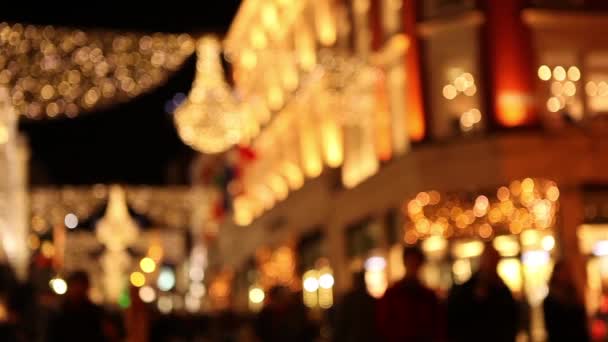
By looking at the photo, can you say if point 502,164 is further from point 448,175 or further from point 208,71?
point 208,71

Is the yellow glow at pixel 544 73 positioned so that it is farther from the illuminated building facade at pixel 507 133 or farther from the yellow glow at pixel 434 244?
the yellow glow at pixel 434 244

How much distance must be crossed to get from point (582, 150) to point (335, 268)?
11.9 meters

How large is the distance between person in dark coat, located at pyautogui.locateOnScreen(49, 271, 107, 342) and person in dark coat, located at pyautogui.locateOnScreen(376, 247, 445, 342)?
2.60 m

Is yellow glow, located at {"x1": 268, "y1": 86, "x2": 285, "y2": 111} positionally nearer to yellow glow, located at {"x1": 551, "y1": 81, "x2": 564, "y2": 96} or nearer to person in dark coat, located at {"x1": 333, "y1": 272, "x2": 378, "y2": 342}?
yellow glow, located at {"x1": 551, "y1": 81, "x2": 564, "y2": 96}

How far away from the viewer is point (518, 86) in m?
31.1

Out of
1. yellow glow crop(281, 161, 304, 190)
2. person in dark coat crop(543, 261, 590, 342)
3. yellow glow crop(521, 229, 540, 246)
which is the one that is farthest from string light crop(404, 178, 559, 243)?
person in dark coat crop(543, 261, 590, 342)

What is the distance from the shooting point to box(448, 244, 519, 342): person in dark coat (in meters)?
13.4

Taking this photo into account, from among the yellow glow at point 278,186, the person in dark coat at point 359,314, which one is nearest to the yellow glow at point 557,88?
the yellow glow at point 278,186

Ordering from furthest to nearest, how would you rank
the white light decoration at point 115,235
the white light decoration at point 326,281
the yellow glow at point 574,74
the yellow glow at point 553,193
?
the white light decoration at point 115,235, the white light decoration at point 326,281, the yellow glow at point 574,74, the yellow glow at point 553,193

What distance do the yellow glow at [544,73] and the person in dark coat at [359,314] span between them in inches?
745

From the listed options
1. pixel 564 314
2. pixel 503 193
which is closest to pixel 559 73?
pixel 503 193

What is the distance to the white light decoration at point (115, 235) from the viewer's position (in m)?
53.0

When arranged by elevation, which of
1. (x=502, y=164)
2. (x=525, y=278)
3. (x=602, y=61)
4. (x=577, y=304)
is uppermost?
(x=602, y=61)

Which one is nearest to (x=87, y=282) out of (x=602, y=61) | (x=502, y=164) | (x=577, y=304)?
(x=577, y=304)
